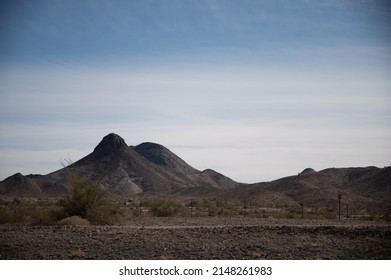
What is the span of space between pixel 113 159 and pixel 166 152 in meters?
34.4

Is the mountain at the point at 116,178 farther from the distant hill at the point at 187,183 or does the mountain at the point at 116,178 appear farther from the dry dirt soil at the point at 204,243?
the dry dirt soil at the point at 204,243

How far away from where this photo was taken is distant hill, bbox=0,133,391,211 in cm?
7049

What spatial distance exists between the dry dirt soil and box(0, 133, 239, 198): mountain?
68807 millimetres

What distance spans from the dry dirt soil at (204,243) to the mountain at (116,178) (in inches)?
2709

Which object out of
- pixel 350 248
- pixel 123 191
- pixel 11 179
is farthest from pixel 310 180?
pixel 350 248

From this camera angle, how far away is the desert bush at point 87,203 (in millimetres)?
28000

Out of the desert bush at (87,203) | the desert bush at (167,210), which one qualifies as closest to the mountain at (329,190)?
the desert bush at (167,210)

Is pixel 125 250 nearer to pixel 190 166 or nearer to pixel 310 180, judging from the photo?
pixel 310 180

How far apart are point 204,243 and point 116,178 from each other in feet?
290

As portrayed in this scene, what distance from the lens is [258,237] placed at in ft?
64.6

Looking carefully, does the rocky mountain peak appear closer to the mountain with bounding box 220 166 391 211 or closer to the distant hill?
the distant hill

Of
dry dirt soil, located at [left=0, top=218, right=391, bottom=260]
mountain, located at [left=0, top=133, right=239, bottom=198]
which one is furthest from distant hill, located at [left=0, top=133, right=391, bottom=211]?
dry dirt soil, located at [left=0, top=218, right=391, bottom=260]

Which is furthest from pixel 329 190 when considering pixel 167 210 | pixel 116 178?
pixel 116 178
